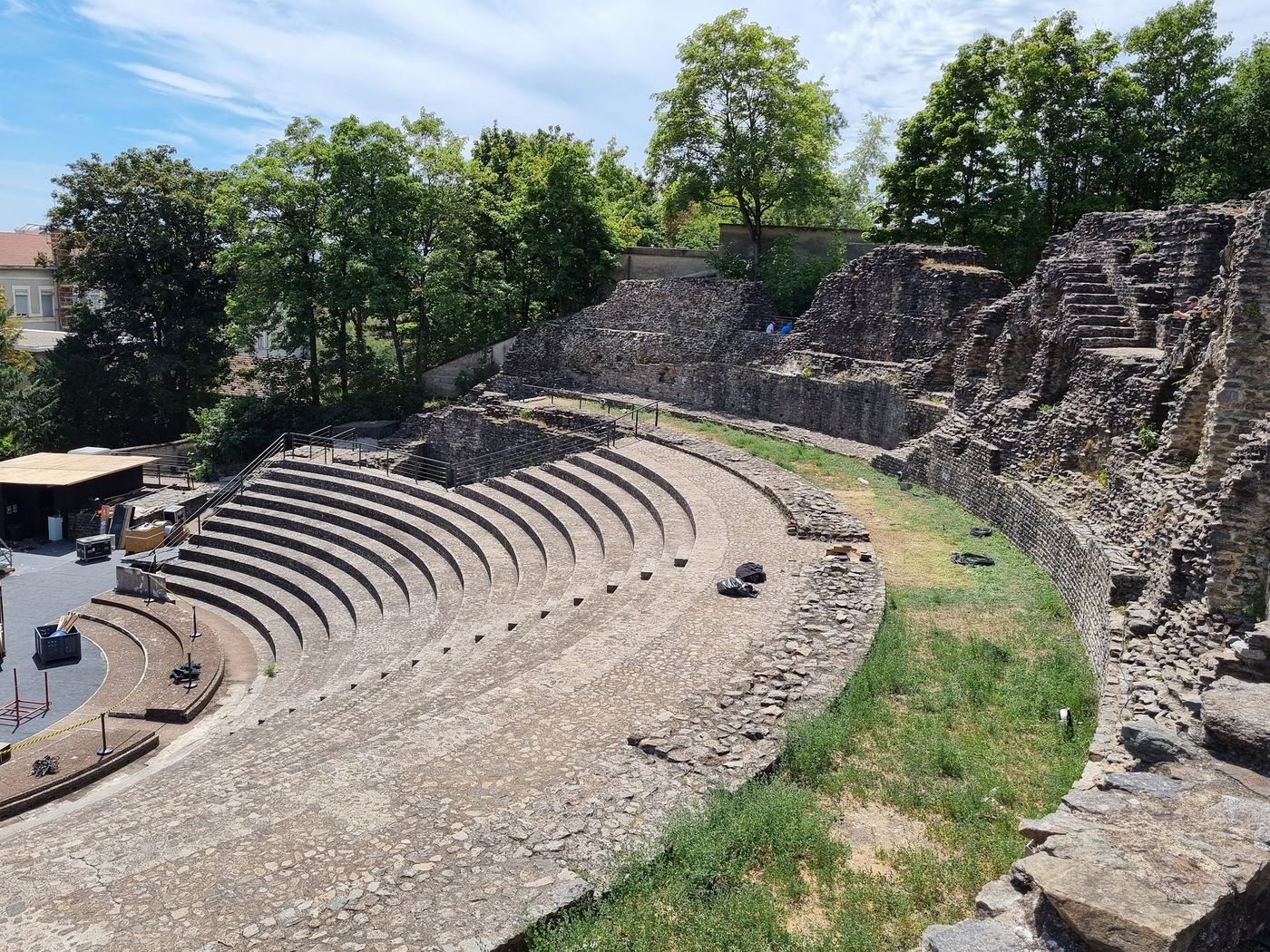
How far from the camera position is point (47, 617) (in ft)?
62.6

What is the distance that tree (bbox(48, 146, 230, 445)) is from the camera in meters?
32.7

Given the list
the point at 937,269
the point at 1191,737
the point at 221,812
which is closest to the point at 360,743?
the point at 221,812

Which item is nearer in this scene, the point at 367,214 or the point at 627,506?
the point at 627,506

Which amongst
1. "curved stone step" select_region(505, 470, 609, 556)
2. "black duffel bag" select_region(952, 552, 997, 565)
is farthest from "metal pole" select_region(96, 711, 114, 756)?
"black duffel bag" select_region(952, 552, 997, 565)

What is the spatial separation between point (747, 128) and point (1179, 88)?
13.9 metres

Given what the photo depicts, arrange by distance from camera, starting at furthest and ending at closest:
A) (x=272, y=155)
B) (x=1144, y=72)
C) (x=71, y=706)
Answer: (x=272, y=155) → (x=1144, y=72) → (x=71, y=706)

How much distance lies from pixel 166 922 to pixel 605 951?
2.95m

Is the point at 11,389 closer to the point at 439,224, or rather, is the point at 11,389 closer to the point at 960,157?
the point at 439,224

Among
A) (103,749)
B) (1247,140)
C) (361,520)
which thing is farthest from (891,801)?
(1247,140)

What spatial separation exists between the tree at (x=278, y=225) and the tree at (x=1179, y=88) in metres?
26.2

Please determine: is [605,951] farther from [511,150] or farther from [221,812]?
[511,150]

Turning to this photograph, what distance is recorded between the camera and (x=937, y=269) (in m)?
23.7

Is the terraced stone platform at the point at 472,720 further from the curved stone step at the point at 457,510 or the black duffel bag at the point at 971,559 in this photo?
the black duffel bag at the point at 971,559

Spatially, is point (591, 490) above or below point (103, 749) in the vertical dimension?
above
